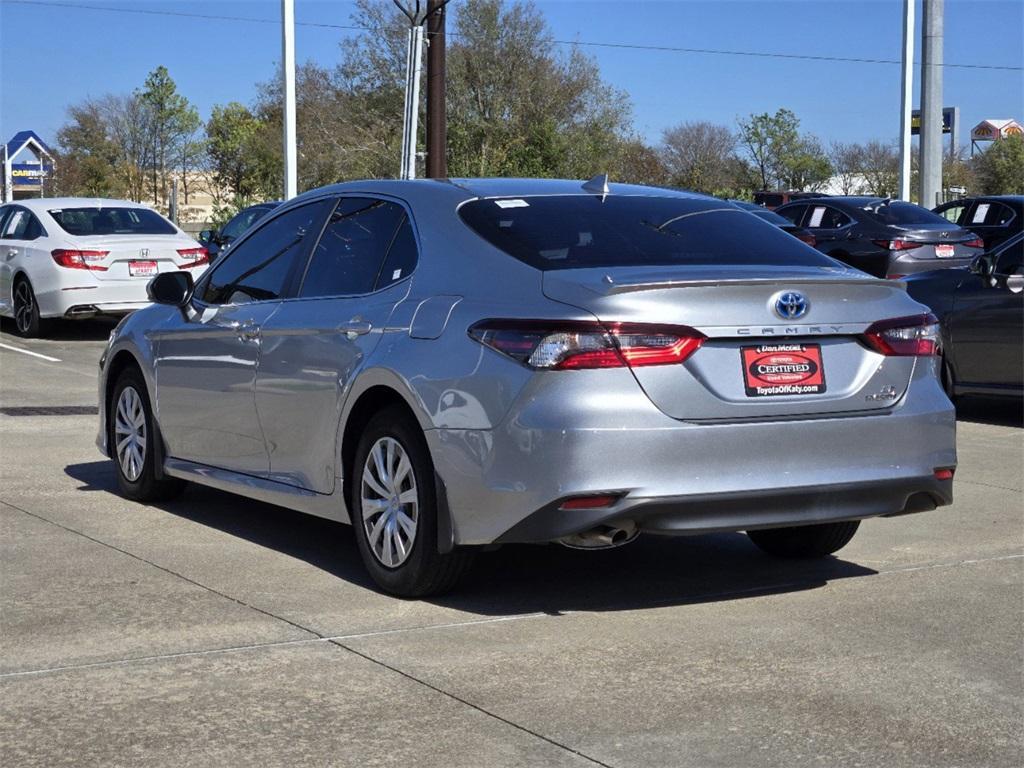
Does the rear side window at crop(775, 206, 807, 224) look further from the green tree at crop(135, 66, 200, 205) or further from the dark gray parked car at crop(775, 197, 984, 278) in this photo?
the green tree at crop(135, 66, 200, 205)

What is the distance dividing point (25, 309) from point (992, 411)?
11024 millimetres

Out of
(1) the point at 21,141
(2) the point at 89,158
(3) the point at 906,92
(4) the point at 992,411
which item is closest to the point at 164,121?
(2) the point at 89,158

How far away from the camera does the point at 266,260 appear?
723 cm

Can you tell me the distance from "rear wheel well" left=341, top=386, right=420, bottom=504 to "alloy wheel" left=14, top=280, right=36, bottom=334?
12832 mm

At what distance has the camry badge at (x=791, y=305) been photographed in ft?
18.2

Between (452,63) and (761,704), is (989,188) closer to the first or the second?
(452,63)

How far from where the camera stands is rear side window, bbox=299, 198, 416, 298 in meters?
6.38

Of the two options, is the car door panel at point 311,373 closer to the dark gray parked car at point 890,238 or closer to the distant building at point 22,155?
the dark gray parked car at point 890,238

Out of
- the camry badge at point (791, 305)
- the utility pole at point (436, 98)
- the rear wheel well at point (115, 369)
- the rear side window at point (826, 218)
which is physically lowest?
the rear wheel well at point (115, 369)

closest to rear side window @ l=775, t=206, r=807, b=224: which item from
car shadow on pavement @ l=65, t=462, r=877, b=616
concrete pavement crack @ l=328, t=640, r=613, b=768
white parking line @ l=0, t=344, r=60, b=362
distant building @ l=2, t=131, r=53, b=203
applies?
white parking line @ l=0, t=344, r=60, b=362

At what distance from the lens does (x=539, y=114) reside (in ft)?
169

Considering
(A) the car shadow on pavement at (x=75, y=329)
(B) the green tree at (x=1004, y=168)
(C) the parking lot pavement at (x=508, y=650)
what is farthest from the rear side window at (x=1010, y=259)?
(B) the green tree at (x=1004, y=168)

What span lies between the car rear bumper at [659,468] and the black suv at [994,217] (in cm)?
1915

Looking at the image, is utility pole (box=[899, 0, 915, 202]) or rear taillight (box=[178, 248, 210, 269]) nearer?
rear taillight (box=[178, 248, 210, 269])
